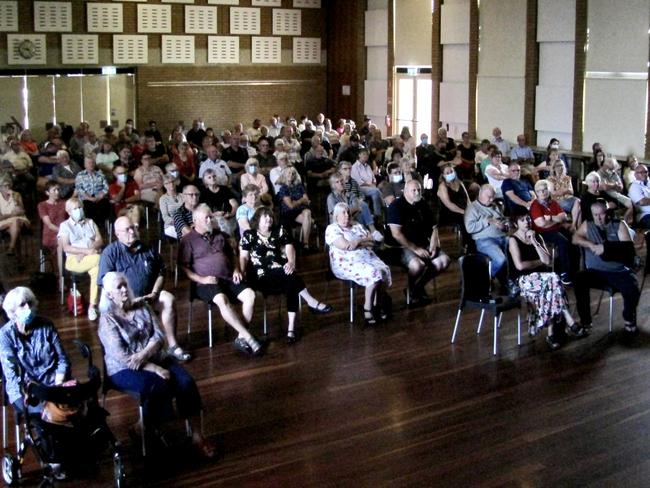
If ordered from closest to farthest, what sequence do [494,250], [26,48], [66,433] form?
1. [66,433]
2. [494,250]
3. [26,48]

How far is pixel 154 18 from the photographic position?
20.0 meters

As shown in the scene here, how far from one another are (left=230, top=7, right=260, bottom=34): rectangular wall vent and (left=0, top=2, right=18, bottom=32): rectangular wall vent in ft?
15.3

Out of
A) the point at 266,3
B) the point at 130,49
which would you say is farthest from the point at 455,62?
the point at 130,49

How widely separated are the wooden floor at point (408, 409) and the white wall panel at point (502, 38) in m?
9.63

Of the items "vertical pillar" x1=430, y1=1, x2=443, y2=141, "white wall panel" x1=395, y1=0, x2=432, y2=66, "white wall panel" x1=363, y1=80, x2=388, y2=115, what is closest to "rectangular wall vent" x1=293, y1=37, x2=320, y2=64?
"white wall panel" x1=363, y1=80, x2=388, y2=115

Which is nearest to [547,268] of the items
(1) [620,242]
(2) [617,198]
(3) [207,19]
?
(1) [620,242]

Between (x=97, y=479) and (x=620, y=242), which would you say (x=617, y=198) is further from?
(x=97, y=479)

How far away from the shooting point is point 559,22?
1636 centimetres

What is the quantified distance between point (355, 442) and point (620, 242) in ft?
11.9

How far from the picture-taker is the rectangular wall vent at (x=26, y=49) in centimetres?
1853

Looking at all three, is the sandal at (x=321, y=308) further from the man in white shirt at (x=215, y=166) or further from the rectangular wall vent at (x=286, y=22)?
the rectangular wall vent at (x=286, y=22)

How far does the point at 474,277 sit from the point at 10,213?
5.13 meters

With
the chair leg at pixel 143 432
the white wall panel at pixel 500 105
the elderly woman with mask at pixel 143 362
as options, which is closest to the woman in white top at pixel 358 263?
the elderly woman with mask at pixel 143 362

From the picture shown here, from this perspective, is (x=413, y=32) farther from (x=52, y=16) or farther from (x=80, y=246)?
(x=80, y=246)
